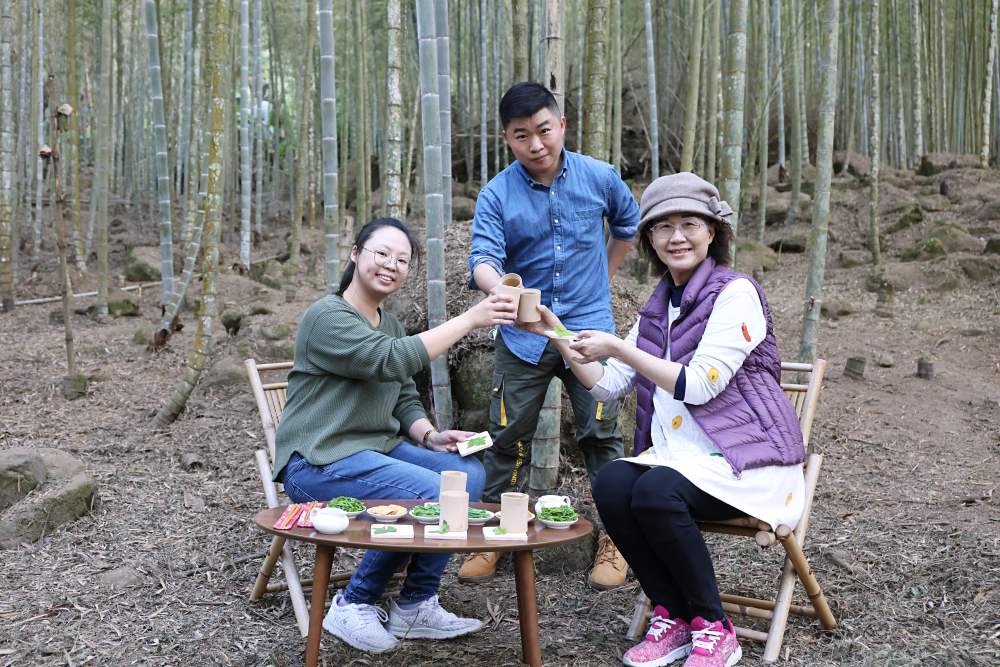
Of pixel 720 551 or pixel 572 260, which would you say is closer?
pixel 572 260

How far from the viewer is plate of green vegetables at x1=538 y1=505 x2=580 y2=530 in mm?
2076

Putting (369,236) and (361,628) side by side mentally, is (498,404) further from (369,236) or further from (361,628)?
(361,628)

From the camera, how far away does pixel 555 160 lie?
107 inches

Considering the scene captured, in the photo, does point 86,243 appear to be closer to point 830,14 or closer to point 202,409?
point 202,409

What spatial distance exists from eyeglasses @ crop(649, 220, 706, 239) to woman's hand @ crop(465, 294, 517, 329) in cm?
46

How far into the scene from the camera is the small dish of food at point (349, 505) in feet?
6.92

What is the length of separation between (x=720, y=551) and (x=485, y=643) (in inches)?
43.9

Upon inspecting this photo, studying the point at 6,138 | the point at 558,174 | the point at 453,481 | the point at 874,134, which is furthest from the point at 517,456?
the point at 874,134

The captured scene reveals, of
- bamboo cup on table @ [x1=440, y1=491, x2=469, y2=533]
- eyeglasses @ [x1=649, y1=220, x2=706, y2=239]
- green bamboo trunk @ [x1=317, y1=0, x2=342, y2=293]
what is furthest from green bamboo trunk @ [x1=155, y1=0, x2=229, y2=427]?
bamboo cup on table @ [x1=440, y1=491, x2=469, y2=533]

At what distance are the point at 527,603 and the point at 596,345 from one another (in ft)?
2.17

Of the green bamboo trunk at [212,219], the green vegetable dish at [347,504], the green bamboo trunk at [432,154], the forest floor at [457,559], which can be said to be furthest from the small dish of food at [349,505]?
the green bamboo trunk at [212,219]

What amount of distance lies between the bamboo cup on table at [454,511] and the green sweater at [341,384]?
0.41m

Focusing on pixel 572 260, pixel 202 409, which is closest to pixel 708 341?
pixel 572 260

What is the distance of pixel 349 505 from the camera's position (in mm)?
2143
